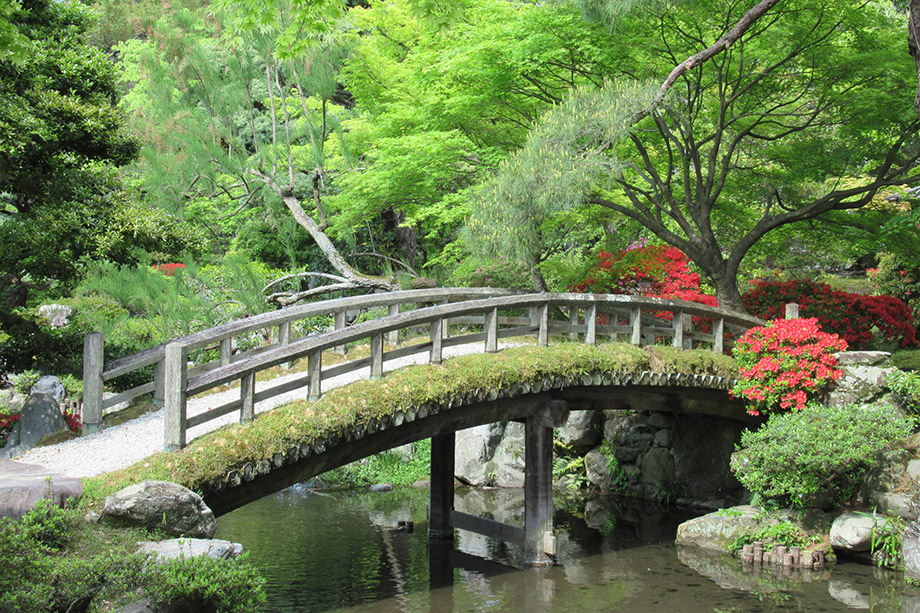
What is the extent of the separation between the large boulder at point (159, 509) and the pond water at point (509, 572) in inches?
121

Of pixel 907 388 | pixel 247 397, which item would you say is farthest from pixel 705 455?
pixel 247 397

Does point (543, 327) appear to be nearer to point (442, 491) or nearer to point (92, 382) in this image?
point (442, 491)

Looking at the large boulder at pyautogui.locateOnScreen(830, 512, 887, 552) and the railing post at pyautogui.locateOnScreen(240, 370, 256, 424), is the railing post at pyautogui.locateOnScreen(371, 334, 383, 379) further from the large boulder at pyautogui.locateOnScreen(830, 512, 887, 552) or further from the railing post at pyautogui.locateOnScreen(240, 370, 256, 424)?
the large boulder at pyautogui.locateOnScreen(830, 512, 887, 552)

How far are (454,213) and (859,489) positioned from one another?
27.3ft

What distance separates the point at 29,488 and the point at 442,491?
24.6 feet

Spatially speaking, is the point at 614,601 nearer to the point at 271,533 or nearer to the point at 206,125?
the point at 271,533

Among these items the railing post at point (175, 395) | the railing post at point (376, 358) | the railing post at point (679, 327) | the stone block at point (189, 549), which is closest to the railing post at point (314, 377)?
the railing post at point (376, 358)

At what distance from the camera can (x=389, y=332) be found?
11359mm

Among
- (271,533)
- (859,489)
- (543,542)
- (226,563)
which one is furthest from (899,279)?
(226,563)

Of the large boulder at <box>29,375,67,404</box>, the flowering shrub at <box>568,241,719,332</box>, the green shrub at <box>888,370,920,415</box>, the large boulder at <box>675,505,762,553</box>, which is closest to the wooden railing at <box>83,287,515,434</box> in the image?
the large boulder at <box>29,375,67,404</box>

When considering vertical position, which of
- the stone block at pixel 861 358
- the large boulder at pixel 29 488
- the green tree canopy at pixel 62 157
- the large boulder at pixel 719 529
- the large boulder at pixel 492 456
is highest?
the green tree canopy at pixel 62 157

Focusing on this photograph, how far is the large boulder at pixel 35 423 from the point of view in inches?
368

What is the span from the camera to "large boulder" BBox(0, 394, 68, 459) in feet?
30.7

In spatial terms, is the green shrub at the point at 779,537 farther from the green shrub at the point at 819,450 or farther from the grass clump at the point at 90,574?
the grass clump at the point at 90,574
